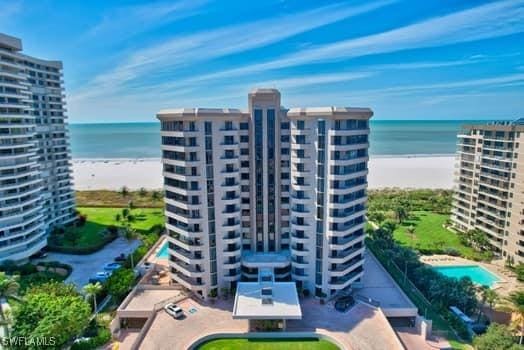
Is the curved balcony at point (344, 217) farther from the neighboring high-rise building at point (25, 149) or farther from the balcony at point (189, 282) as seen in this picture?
the neighboring high-rise building at point (25, 149)

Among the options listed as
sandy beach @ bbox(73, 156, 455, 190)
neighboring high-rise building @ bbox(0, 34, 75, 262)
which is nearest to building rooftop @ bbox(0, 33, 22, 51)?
neighboring high-rise building @ bbox(0, 34, 75, 262)

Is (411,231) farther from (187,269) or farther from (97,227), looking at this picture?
(97,227)

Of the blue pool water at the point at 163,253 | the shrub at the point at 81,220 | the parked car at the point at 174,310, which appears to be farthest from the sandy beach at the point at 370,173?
the parked car at the point at 174,310

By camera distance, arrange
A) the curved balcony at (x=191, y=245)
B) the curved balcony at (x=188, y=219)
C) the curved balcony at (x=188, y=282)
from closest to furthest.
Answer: the curved balcony at (x=188, y=219) < the curved balcony at (x=191, y=245) < the curved balcony at (x=188, y=282)

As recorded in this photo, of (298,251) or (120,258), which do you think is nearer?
(298,251)

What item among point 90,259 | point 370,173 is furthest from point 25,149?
point 370,173
